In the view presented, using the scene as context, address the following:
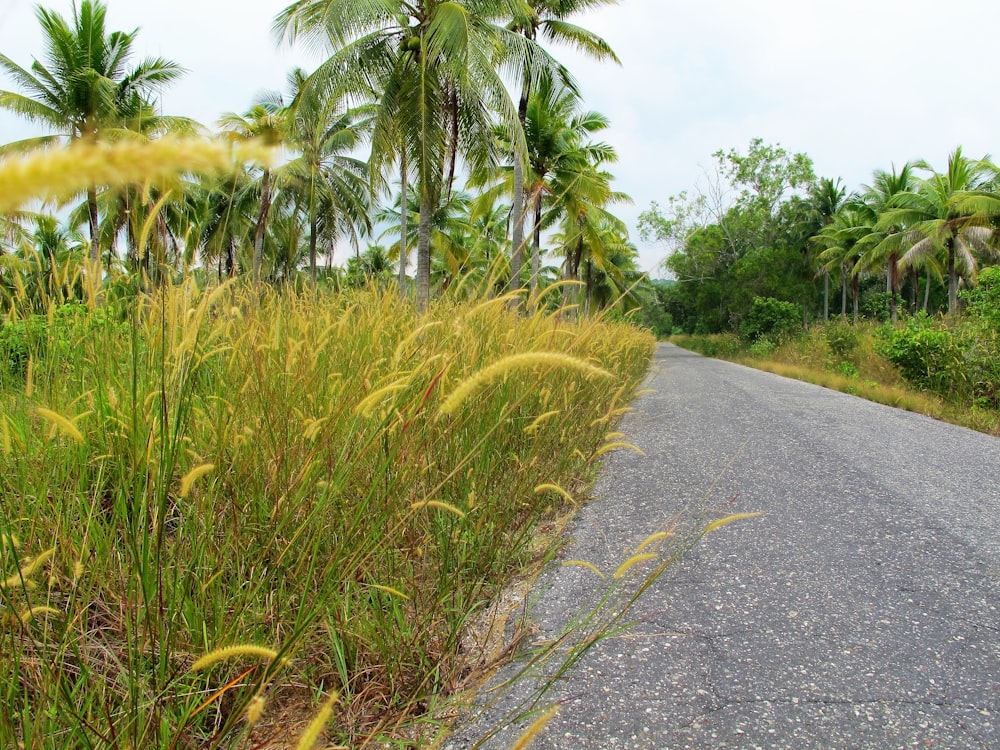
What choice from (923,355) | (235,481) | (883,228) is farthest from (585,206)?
(235,481)

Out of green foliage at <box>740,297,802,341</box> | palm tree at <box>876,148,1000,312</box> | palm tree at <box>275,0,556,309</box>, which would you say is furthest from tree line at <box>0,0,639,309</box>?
palm tree at <box>876,148,1000,312</box>

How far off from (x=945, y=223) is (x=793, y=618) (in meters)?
29.0

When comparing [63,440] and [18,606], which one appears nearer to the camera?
[18,606]

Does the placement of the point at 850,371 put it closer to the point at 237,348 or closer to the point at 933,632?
the point at 933,632

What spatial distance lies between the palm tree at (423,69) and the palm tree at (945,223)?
19196 millimetres

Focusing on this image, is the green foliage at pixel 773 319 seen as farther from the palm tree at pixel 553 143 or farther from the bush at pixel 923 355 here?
the bush at pixel 923 355

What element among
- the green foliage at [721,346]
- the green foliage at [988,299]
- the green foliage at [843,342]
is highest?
the green foliage at [988,299]

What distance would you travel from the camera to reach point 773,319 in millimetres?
26953

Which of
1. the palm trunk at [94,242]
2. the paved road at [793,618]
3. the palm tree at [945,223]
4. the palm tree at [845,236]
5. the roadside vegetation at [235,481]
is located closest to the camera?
the roadside vegetation at [235,481]

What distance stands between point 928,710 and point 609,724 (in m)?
0.85

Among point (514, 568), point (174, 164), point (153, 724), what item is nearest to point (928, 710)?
point (514, 568)

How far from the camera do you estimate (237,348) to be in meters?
1.91

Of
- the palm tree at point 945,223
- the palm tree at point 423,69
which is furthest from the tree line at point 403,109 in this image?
the palm tree at point 945,223

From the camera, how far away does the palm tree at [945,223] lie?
24.0m
